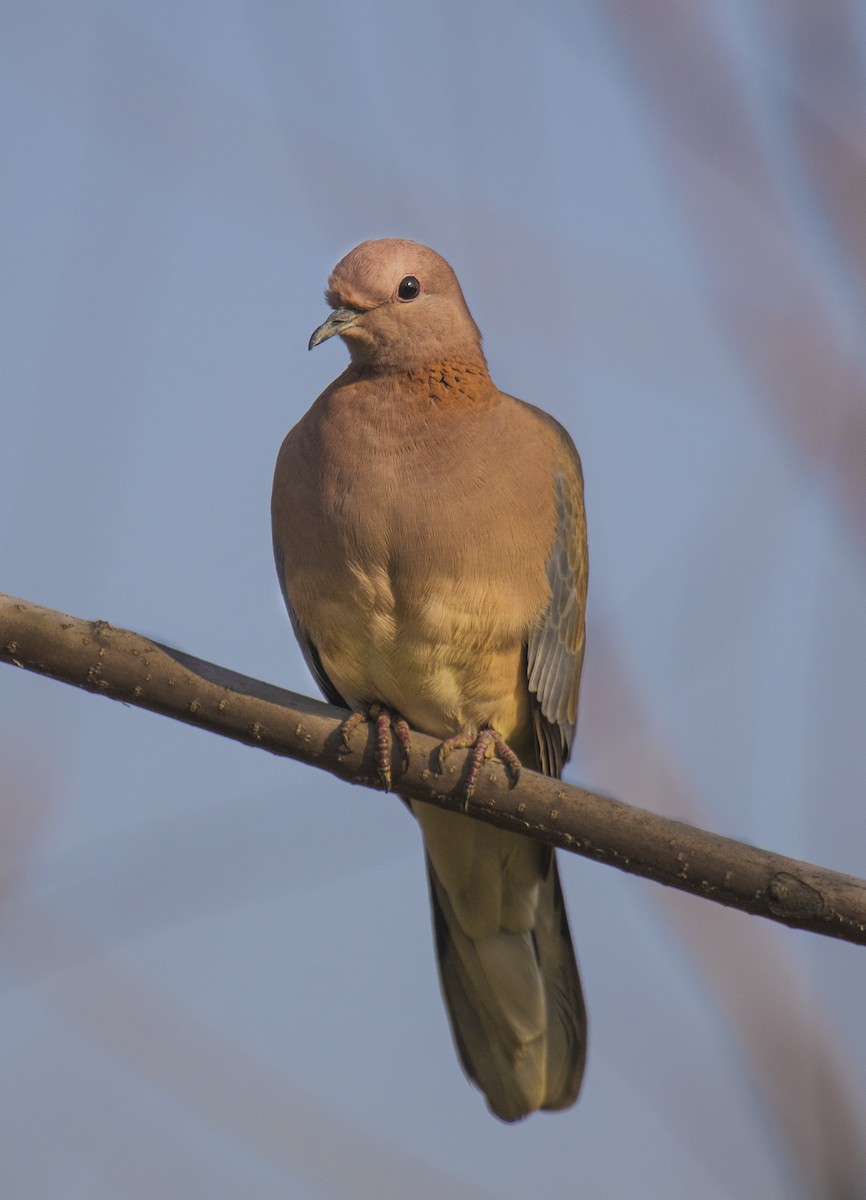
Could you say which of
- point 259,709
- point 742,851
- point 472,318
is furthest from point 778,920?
point 472,318

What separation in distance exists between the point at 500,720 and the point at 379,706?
1.12 feet

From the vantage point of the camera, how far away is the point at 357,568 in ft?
11.3

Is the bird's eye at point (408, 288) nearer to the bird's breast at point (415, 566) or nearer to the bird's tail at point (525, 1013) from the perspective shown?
the bird's breast at point (415, 566)

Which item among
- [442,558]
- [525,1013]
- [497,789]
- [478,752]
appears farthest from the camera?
[525,1013]

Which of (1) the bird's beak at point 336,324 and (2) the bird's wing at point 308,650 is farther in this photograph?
(2) the bird's wing at point 308,650

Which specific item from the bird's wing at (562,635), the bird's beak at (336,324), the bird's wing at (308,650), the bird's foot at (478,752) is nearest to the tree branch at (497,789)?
the bird's foot at (478,752)

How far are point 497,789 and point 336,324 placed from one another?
134 cm

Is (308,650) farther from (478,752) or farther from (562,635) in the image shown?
(478,752)

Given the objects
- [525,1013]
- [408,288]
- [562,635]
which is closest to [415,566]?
[562,635]

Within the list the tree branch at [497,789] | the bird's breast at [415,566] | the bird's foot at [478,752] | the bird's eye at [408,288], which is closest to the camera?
the tree branch at [497,789]

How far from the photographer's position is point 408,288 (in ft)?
12.3

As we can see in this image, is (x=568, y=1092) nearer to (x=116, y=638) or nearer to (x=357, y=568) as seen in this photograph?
(x=357, y=568)

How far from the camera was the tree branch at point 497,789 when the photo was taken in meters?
2.64

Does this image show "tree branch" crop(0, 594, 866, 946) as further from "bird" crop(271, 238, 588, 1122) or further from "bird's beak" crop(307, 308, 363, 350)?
"bird's beak" crop(307, 308, 363, 350)
